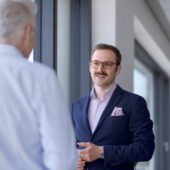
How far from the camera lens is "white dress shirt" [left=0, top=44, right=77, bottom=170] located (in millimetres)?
1266

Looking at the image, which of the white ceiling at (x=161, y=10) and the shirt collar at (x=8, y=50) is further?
the white ceiling at (x=161, y=10)

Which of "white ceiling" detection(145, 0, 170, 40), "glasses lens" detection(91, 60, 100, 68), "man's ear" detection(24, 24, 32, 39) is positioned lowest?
"man's ear" detection(24, 24, 32, 39)

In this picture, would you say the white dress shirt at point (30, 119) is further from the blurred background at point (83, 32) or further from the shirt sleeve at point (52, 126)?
the blurred background at point (83, 32)

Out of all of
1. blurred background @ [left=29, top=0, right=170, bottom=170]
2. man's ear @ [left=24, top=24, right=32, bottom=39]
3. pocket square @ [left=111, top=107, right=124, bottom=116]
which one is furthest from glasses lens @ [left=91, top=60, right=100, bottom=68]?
man's ear @ [left=24, top=24, right=32, bottom=39]

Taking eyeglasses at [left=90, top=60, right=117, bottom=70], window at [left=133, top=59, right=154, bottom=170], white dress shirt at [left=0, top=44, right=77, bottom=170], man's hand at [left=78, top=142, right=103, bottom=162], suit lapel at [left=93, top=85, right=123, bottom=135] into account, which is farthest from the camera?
window at [left=133, top=59, right=154, bottom=170]

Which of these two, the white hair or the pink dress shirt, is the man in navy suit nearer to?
the pink dress shirt

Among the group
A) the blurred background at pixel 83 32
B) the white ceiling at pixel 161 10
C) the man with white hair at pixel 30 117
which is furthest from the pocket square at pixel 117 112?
the white ceiling at pixel 161 10

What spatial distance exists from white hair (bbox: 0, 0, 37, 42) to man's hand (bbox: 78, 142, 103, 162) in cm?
104

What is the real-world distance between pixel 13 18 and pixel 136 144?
3.94 ft

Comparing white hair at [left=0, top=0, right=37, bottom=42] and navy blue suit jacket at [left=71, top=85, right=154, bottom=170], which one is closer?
white hair at [left=0, top=0, right=37, bottom=42]

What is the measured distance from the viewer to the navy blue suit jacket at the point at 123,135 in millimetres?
2281

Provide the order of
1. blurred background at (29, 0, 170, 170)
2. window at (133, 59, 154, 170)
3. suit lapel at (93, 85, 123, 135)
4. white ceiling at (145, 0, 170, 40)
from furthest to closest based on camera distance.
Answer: window at (133, 59, 154, 170), white ceiling at (145, 0, 170, 40), blurred background at (29, 0, 170, 170), suit lapel at (93, 85, 123, 135)

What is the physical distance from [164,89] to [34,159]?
8.54 m

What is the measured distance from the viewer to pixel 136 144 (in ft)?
7.52
